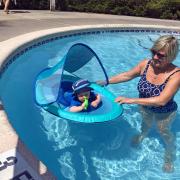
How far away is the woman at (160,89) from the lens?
4.80 metres

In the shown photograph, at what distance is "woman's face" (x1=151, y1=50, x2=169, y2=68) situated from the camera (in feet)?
15.7

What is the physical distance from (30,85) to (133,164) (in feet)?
9.52

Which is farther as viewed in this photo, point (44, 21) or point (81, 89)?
point (44, 21)

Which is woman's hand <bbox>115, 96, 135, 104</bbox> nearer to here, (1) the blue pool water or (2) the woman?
(2) the woman

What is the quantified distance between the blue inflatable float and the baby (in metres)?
0.09

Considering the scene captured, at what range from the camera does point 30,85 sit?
7.48 meters

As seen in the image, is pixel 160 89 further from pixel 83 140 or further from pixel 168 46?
pixel 83 140

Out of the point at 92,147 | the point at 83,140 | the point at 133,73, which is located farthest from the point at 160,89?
the point at 83,140

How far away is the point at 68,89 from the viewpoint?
20.8ft

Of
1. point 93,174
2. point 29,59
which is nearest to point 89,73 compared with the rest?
point 29,59

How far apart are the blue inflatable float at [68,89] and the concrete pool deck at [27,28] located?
85cm

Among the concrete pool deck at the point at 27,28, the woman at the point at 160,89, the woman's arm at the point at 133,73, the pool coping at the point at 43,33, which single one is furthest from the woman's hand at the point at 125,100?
the pool coping at the point at 43,33

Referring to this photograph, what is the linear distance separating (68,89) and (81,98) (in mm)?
713

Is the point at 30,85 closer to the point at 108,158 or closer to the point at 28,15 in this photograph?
the point at 108,158
